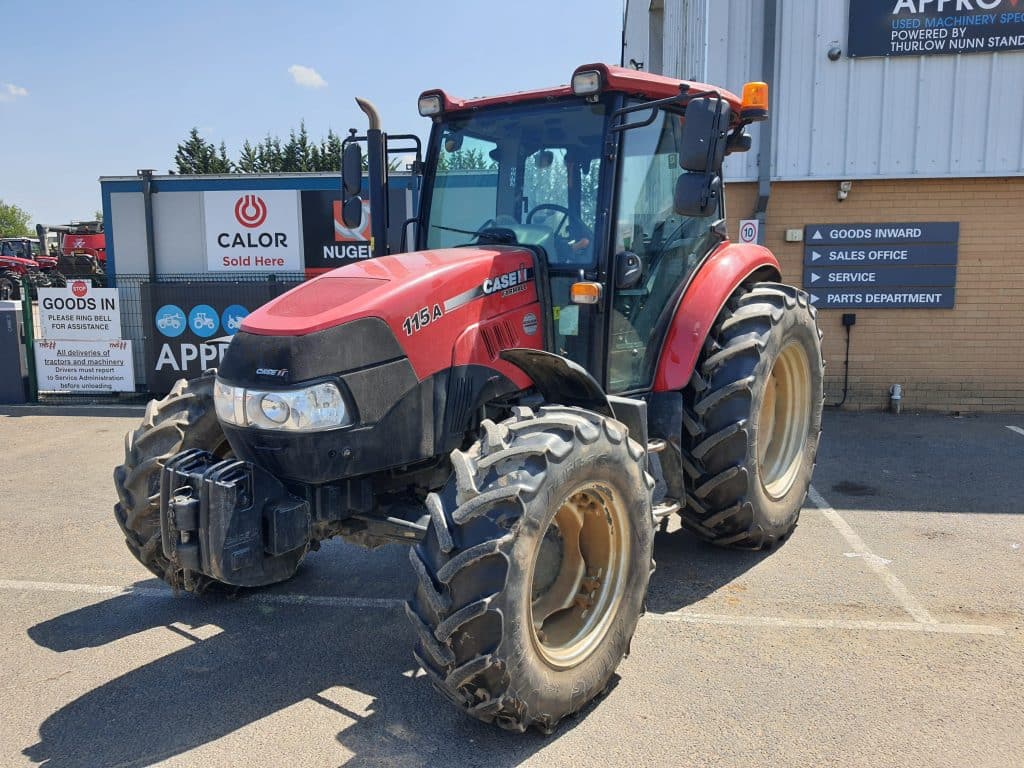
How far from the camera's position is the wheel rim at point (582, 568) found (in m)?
3.27

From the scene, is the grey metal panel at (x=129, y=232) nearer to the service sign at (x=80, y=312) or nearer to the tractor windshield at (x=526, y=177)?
the service sign at (x=80, y=312)

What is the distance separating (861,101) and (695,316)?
19.2ft

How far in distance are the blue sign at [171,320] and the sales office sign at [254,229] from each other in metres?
1.56

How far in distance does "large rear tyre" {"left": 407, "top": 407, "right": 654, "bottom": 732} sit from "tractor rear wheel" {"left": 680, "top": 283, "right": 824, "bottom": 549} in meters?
1.08

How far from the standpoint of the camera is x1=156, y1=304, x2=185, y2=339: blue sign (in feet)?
34.6

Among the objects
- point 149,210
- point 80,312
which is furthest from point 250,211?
point 80,312

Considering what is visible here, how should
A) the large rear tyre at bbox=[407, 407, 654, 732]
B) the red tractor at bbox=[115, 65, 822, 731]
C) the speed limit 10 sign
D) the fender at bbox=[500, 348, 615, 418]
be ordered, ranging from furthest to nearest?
the speed limit 10 sign
the fender at bbox=[500, 348, 615, 418]
the red tractor at bbox=[115, 65, 822, 731]
the large rear tyre at bbox=[407, 407, 654, 732]

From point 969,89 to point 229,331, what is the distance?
8.84 metres

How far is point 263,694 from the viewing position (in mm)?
3408

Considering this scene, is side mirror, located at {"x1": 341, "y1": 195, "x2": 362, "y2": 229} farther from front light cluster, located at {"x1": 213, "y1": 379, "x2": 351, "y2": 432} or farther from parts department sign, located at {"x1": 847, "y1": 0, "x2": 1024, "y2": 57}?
parts department sign, located at {"x1": 847, "y1": 0, "x2": 1024, "y2": 57}

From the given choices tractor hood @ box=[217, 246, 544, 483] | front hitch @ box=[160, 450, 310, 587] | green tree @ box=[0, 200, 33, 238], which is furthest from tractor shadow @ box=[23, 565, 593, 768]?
green tree @ box=[0, 200, 33, 238]

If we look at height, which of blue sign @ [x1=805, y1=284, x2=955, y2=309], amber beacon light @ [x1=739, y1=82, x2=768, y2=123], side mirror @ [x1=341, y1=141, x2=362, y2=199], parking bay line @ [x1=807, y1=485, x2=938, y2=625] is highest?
amber beacon light @ [x1=739, y1=82, x2=768, y2=123]

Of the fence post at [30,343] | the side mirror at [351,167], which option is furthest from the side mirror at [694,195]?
the fence post at [30,343]

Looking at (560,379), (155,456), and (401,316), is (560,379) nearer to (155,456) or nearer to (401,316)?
(401,316)
